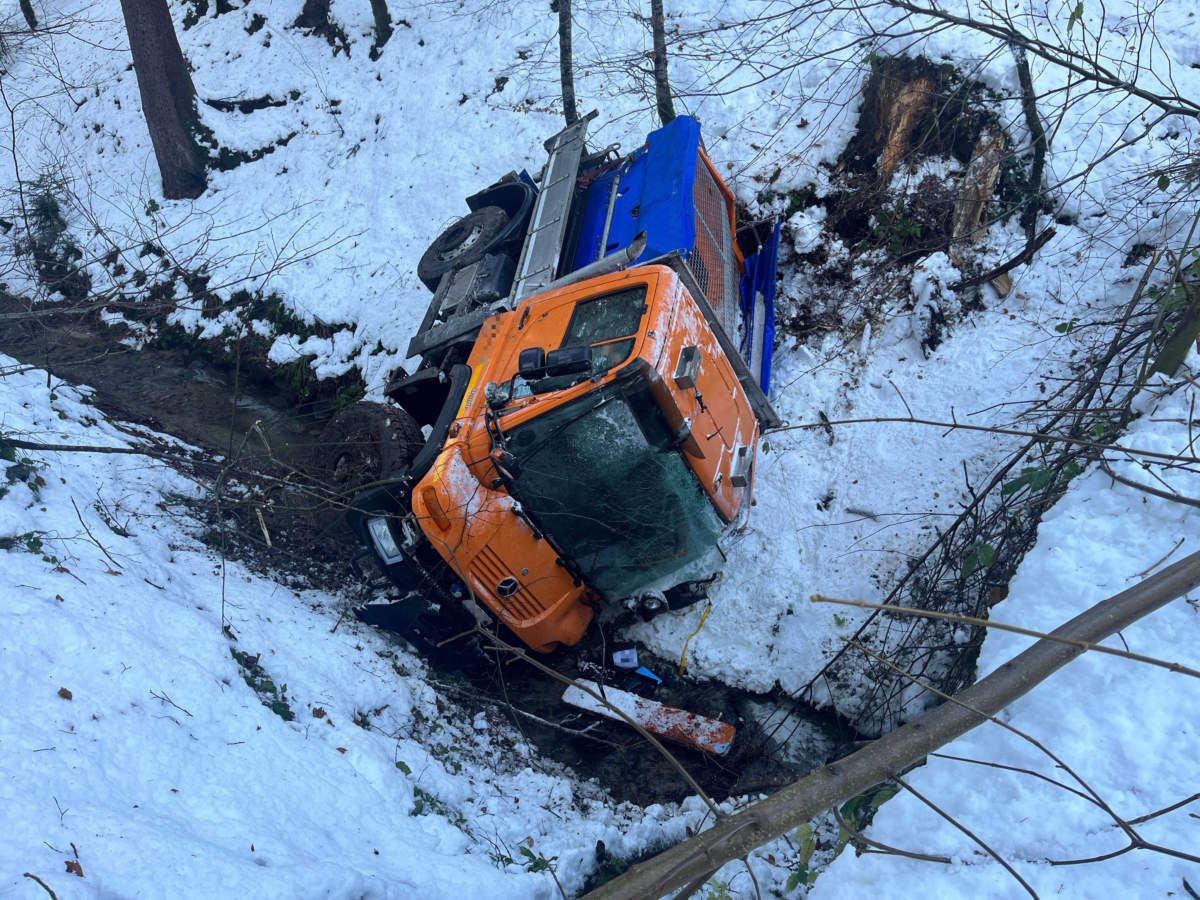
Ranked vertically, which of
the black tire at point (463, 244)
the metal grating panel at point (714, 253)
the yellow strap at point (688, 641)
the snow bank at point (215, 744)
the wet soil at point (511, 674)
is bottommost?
the snow bank at point (215, 744)

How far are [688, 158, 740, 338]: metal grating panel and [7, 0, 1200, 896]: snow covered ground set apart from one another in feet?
3.09

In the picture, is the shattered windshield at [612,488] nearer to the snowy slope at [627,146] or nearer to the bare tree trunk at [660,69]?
the snowy slope at [627,146]

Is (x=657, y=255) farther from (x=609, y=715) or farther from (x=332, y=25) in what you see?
(x=332, y=25)

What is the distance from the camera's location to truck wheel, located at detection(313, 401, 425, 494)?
560cm


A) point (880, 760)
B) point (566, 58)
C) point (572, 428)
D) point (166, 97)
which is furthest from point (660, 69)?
point (880, 760)

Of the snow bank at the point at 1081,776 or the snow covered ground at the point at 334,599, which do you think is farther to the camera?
the snow covered ground at the point at 334,599

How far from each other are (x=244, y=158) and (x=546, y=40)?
4.18 meters

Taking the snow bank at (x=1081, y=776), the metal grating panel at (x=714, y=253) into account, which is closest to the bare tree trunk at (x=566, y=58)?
the metal grating panel at (x=714, y=253)

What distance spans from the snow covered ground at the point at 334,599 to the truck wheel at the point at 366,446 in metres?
0.94

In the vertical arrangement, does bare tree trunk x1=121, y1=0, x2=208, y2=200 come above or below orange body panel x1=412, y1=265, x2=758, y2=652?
above

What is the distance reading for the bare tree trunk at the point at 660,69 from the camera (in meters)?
6.64

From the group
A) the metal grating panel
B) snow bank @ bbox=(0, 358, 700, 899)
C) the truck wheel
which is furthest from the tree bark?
the truck wheel

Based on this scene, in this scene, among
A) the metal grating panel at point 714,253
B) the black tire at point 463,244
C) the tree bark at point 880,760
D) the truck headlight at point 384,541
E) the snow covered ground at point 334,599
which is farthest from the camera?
the black tire at point 463,244

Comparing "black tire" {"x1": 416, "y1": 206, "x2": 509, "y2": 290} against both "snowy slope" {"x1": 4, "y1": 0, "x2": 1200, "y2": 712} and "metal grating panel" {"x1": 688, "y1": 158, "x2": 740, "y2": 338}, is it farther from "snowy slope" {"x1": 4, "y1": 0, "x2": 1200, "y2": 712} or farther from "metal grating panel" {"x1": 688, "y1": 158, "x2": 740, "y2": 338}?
"metal grating panel" {"x1": 688, "y1": 158, "x2": 740, "y2": 338}
